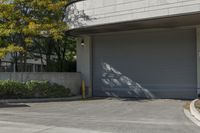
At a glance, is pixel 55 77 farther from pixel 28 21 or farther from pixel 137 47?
pixel 137 47

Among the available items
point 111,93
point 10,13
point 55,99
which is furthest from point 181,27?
point 10,13

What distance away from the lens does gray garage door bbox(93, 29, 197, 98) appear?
79.4 feet

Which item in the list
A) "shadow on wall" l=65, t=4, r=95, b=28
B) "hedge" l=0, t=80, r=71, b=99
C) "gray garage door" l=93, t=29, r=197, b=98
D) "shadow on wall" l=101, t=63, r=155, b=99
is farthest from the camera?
"shadow on wall" l=101, t=63, r=155, b=99

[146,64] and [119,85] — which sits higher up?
[146,64]

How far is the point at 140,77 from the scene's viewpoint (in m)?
26.0

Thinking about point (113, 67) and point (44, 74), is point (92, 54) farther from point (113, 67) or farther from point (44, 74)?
point (44, 74)

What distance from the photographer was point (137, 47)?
1030 inches

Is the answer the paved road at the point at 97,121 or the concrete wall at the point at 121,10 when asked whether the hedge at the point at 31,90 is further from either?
the paved road at the point at 97,121

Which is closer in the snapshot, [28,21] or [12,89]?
[12,89]

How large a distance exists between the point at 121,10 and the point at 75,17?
13.1 feet

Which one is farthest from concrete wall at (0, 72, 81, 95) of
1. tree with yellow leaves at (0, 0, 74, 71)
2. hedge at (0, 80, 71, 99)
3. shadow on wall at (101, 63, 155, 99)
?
shadow on wall at (101, 63, 155, 99)

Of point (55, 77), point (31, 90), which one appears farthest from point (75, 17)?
point (31, 90)

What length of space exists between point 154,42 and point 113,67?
370 cm

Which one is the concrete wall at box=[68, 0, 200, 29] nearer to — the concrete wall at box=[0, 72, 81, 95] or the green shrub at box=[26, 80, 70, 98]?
the concrete wall at box=[0, 72, 81, 95]
